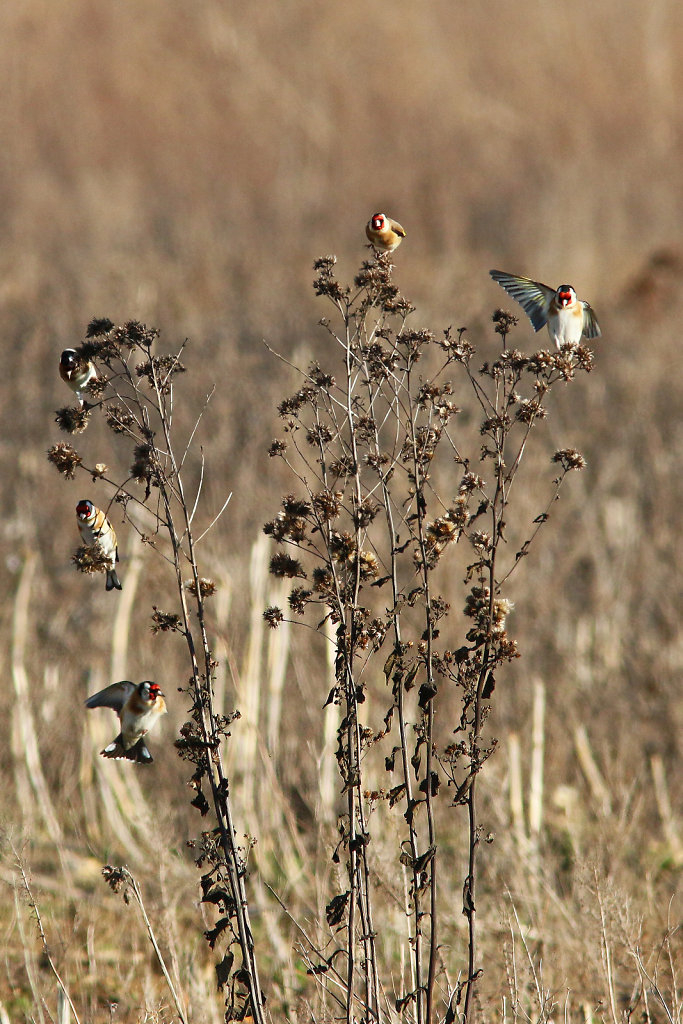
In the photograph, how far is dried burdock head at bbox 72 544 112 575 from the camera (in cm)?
247

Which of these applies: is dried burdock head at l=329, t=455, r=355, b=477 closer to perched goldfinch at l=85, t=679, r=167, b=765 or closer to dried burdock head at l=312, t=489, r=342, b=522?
dried burdock head at l=312, t=489, r=342, b=522

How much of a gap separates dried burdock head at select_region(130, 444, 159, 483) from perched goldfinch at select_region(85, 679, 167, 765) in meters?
0.51

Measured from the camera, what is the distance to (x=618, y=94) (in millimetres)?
20828

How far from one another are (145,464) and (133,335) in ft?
0.94

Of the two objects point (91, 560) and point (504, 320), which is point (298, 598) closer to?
point (91, 560)

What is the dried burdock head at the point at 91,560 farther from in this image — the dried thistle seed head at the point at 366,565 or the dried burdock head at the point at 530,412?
the dried burdock head at the point at 530,412

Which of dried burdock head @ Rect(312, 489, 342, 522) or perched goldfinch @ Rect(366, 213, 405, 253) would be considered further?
perched goldfinch @ Rect(366, 213, 405, 253)

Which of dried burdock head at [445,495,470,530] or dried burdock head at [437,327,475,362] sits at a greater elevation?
dried burdock head at [437,327,475,362]

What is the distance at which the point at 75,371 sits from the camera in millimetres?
2613

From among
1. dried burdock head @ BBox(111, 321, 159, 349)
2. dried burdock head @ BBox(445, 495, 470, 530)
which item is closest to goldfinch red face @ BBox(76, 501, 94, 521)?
dried burdock head @ BBox(111, 321, 159, 349)

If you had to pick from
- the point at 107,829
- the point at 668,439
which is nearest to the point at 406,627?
the point at 107,829

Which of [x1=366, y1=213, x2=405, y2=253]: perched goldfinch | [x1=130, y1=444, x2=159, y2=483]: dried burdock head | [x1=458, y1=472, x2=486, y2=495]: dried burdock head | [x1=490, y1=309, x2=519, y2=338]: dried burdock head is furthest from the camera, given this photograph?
[x1=366, y1=213, x2=405, y2=253]: perched goldfinch

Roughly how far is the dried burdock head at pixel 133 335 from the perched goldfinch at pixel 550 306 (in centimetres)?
88

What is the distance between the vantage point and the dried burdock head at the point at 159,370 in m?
2.52
